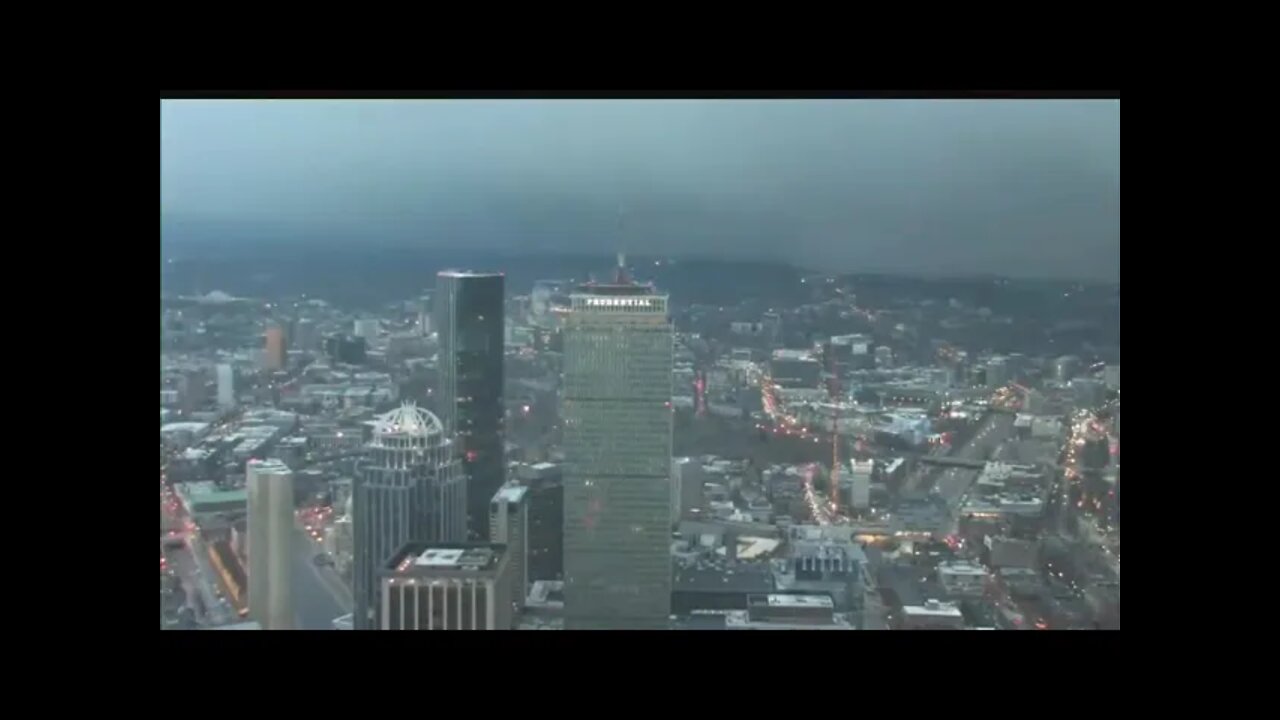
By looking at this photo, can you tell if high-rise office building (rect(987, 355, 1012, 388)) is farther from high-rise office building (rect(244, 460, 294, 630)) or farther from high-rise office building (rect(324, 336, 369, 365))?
high-rise office building (rect(244, 460, 294, 630))

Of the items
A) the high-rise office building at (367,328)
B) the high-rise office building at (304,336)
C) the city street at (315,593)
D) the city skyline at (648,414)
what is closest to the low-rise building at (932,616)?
the city skyline at (648,414)

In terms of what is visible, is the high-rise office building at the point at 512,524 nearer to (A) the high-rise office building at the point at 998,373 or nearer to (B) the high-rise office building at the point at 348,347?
(B) the high-rise office building at the point at 348,347

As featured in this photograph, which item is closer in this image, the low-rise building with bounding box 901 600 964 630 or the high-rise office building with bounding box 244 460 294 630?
the low-rise building with bounding box 901 600 964 630

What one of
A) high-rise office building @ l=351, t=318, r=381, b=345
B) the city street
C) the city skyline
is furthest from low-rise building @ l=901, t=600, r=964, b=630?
Answer: high-rise office building @ l=351, t=318, r=381, b=345

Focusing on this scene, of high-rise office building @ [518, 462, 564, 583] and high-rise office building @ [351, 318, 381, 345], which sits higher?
high-rise office building @ [351, 318, 381, 345]
